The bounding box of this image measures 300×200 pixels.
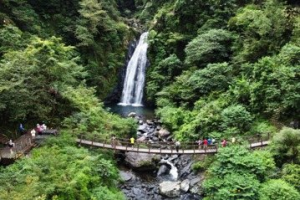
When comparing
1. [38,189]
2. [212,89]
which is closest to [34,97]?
[38,189]

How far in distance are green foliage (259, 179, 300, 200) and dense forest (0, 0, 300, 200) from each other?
0.05m

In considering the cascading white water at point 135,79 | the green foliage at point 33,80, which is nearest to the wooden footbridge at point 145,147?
the green foliage at point 33,80

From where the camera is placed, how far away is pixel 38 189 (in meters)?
14.9

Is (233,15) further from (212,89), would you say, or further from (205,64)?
(212,89)

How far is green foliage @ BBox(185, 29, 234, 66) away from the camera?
32469 millimetres

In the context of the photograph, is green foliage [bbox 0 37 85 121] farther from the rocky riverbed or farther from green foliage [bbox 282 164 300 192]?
green foliage [bbox 282 164 300 192]

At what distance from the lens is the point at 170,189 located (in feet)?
68.9

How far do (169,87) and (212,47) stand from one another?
6.15 metres

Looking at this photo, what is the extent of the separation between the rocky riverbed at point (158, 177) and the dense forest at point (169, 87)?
1.39 m

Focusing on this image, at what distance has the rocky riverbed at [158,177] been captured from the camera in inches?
822

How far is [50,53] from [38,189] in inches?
382

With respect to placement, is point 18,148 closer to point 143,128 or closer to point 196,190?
point 196,190

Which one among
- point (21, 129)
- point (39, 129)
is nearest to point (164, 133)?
point (39, 129)

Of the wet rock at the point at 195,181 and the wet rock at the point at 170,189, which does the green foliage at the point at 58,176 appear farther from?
the wet rock at the point at 195,181
